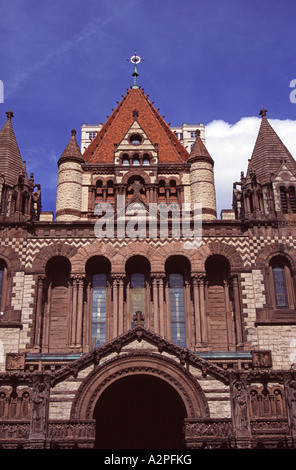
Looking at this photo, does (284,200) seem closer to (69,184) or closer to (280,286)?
(280,286)

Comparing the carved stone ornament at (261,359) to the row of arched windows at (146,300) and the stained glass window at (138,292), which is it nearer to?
the row of arched windows at (146,300)

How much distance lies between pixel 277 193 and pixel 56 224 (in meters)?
13.2

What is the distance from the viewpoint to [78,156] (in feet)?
131

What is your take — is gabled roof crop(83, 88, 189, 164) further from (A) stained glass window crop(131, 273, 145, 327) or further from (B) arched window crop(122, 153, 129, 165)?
(A) stained glass window crop(131, 273, 145, 327)

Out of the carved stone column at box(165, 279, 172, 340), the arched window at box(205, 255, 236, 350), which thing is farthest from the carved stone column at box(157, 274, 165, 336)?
the arched window at box(205, 255, 236, 350)

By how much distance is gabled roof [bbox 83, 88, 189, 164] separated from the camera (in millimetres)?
42375

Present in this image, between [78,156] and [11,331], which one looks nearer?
[11,331]

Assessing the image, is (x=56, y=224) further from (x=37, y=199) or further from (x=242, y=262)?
(x=242, y=262)

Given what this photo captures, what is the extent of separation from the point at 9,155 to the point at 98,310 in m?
12.8

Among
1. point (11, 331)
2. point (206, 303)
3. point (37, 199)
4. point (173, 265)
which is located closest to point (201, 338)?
point (206, 303)

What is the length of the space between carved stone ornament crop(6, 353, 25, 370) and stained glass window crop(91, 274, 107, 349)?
13.1ft

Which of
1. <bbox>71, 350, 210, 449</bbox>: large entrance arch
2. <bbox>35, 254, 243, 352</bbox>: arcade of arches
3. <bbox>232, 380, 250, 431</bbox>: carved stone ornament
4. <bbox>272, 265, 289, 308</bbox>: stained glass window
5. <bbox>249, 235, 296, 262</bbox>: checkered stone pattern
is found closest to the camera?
<bbox>232, 380, 250, 431</bbox>: carved stone ornament

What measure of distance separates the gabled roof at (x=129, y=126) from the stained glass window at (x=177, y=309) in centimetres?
1343

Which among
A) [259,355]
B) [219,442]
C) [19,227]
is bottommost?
[219,442]
